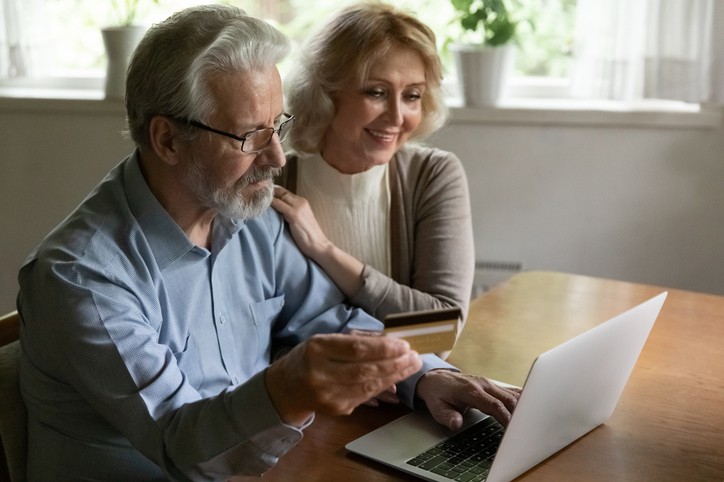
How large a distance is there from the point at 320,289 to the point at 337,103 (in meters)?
0.50

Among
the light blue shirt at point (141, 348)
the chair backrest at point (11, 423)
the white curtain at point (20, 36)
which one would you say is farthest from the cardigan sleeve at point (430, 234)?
the white curtain at point (20, 36)

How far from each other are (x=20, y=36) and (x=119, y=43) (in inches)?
19.6

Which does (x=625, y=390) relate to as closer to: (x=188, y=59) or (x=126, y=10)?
(x=188, y=59)

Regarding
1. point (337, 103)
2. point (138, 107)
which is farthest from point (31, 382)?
point (337, 103)

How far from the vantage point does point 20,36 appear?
3.54 metres

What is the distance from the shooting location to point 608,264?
324 cm

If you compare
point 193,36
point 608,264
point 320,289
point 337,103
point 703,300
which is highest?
point 193,36

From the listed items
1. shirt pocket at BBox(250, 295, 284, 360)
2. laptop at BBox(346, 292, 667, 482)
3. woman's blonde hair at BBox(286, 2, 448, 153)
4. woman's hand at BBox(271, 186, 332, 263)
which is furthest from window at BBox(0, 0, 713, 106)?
laptop at BBox(346, 292, 667, 482)

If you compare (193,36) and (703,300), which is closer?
(193,36)

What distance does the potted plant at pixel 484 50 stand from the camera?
3.09 meters

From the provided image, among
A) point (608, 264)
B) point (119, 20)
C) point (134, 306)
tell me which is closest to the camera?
point (134, 306)

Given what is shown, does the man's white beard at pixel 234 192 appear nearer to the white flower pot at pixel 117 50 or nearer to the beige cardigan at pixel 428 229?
the beige cardigan at pixel 428 229

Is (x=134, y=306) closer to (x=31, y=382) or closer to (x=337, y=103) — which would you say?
(x=31, y=382)

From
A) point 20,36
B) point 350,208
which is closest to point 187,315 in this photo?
point 350,208
